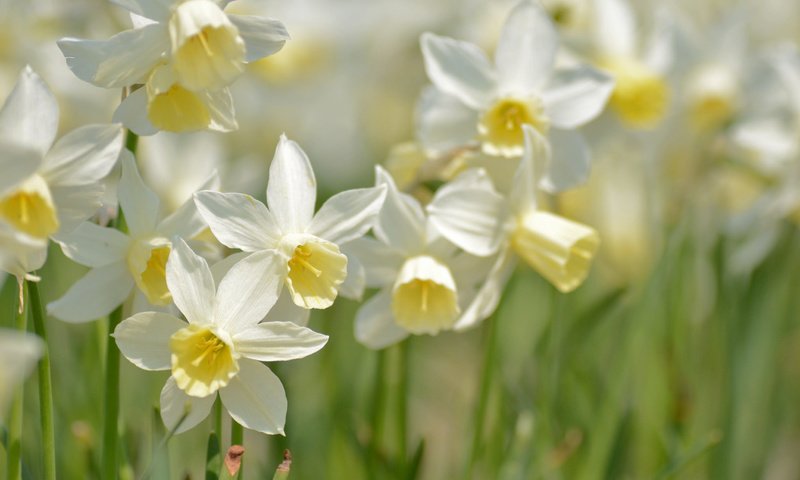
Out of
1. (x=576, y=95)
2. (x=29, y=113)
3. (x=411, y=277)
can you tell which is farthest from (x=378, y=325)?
(x=29, y=113)

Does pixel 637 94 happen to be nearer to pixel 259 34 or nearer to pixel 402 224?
pixel 402 224

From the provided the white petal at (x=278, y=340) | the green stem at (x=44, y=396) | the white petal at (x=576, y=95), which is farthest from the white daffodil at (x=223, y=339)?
the white petal at (x=576, y=95)

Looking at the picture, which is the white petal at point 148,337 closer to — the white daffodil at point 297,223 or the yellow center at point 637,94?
the white daffodil at point 297,223

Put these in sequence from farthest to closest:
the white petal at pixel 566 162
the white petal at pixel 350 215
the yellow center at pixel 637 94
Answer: the yellow center at pixel 637 94, the white petal at pixel 566 162, the white petal at pixel 350 215

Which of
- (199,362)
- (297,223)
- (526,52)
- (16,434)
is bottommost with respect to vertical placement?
(16,434)

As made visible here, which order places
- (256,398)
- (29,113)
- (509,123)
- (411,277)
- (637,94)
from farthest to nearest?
(637,94)
(509,123)
(411,277)
(256,398)
(29,113)

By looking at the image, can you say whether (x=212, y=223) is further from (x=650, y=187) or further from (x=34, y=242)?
(x=650, y=187)

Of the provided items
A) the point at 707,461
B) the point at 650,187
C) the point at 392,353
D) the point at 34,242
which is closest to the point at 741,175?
the point at 650,187
